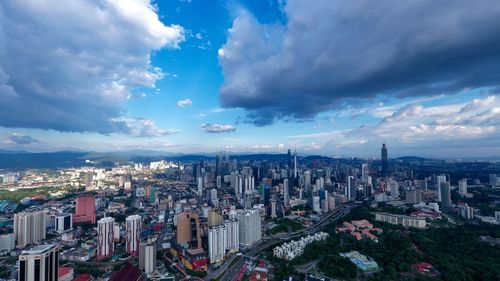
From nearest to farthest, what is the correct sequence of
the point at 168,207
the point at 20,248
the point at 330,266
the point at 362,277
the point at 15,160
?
the point at 362,277, the point at 330,266, the point at 20,248, the point at 168,207, the point at 15,160

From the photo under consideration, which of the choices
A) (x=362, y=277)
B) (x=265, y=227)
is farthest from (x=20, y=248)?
(x=362, y=277)

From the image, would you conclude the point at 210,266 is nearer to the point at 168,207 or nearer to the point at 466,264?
the point at 466,264

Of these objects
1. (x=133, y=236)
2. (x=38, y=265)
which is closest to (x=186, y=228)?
(x=133, y=236)

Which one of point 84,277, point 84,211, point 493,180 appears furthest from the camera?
point 493,180

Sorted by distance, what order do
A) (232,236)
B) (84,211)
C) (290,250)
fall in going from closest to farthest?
(290,250) < (232,236) < (84,211)

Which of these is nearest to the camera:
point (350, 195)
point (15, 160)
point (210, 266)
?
point (210, 266)

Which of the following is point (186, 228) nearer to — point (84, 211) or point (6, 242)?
point (6, 242)

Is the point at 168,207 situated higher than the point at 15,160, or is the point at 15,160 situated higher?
the point at 15,160
